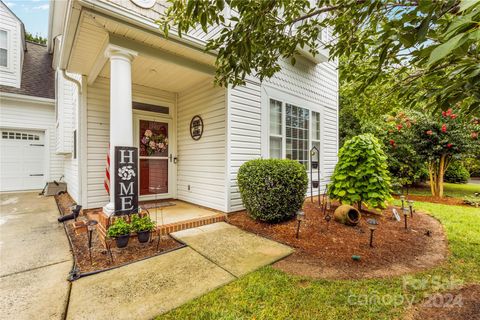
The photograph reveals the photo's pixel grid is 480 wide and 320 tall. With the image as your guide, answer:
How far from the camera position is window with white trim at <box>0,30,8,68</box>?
296 inches

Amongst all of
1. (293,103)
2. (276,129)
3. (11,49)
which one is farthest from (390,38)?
(11,49)

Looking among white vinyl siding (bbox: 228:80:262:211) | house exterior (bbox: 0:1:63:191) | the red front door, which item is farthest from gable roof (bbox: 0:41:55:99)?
white vinyl siding (bbox: 228:80:262:211)

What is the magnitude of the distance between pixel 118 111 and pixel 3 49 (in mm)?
8580

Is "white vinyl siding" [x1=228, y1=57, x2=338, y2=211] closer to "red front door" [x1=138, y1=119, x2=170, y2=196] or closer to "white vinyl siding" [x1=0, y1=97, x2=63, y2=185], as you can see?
"red front door" [x1=138, y1=119, x2=170, y2=196]

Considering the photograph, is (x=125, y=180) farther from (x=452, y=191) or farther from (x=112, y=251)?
(x=452, y=191)

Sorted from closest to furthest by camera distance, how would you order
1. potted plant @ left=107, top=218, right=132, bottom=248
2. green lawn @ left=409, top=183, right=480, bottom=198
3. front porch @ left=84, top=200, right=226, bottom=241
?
potted plant @ left=107, top=218, right=132, bottom=248 < front porch @ left=84, top=200, right=226, bottom=241 < green lawn @ left=409, top=183, right=480, bottom=198

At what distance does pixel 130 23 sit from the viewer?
3021mm

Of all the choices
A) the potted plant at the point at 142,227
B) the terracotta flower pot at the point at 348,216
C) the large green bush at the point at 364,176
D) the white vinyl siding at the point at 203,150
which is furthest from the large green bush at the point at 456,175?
the potted plant at the point at 142,227

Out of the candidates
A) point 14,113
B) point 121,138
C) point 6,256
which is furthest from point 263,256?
point 14,113

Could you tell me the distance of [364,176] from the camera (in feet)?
14.9

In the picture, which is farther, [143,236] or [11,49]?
[11,49]

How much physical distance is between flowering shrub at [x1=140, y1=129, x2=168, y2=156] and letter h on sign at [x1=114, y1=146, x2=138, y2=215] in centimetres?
222

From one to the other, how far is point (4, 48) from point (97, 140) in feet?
23.0

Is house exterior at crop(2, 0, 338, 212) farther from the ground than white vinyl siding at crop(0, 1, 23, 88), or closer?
closer
